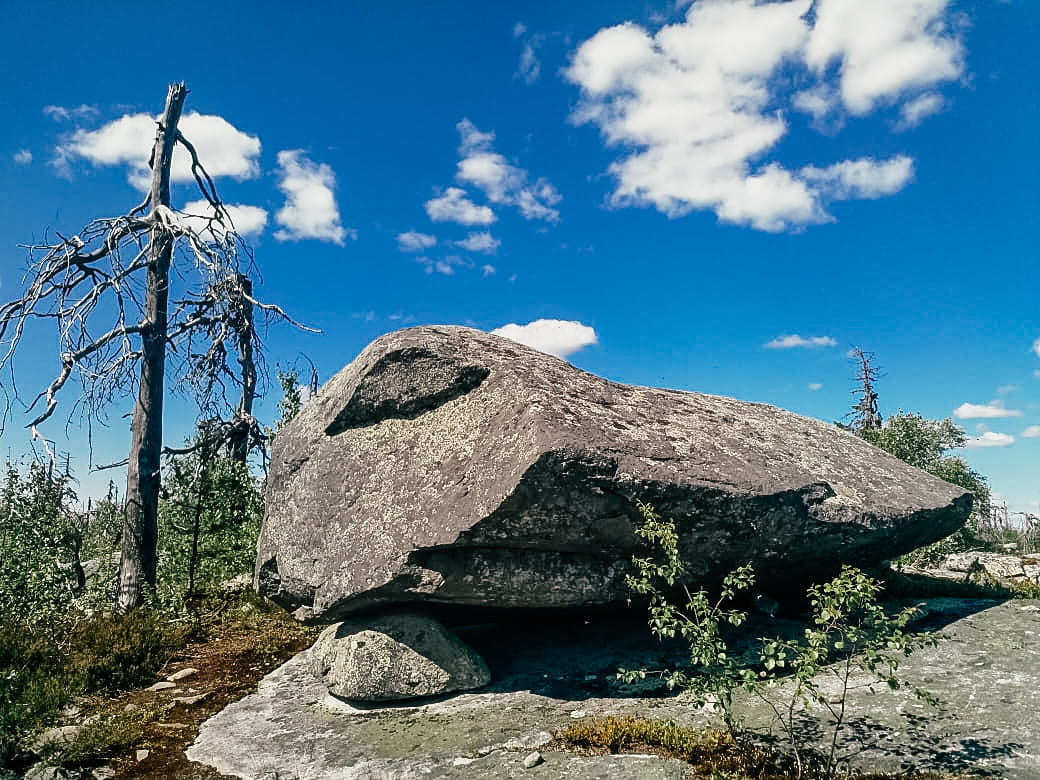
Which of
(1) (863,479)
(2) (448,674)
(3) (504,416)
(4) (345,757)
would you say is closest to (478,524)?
(3) (504,416)

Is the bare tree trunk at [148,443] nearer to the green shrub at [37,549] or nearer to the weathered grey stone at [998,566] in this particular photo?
the green shrub at [37,549]

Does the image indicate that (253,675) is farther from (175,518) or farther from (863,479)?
(863,479)

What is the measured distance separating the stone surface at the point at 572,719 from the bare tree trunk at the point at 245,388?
9.80 metres

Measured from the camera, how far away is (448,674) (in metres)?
9.11

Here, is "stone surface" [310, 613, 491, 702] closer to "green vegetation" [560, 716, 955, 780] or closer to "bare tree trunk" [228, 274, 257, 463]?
"green vegetation" [560, 716, 955, 780]

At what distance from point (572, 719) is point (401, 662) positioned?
2467mm

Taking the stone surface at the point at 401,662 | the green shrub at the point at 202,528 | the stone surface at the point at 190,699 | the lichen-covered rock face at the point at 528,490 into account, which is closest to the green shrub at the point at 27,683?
the stone surface at the point at 190,699

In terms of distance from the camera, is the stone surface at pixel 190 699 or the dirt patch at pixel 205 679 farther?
the stone surface at pixel 190 699

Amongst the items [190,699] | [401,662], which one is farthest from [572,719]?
[190,699]

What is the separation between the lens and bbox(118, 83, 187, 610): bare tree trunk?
15.5 m

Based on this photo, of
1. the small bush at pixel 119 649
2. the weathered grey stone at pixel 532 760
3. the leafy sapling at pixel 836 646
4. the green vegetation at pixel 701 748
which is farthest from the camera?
the small bush at pixel 119 649

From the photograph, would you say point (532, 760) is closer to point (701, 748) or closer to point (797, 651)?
point (701, 748)

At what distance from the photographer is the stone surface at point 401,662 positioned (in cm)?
900

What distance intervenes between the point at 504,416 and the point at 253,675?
6.31m
